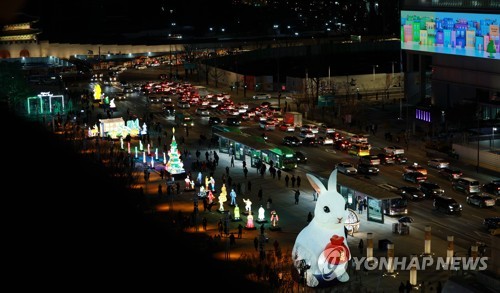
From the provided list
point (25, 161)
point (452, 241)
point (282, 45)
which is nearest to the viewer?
point (25, 161)

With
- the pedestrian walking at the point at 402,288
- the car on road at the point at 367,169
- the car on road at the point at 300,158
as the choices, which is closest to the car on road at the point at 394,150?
the car on road at the point at 367,169

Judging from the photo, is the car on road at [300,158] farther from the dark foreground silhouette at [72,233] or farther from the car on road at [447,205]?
the dark foreground silhouette at [72,233]

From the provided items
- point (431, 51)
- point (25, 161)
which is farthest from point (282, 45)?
point (25, 161)

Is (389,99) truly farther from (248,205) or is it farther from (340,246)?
(340,246)

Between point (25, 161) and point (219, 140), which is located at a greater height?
point (25, 161)

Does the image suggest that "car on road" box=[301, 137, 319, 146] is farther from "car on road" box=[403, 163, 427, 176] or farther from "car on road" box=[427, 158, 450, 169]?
"car on road" box=[403, 163, 427, 176]

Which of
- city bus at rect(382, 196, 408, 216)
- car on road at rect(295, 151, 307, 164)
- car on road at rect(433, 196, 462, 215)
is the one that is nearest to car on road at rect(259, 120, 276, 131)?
car on road at rect(295, 151, 307, 164)

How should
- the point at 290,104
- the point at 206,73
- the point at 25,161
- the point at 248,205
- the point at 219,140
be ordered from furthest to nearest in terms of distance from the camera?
the point at 206,73, the point at 290,104, the point at 219,140, the point at 248,205, the point at 25,161
